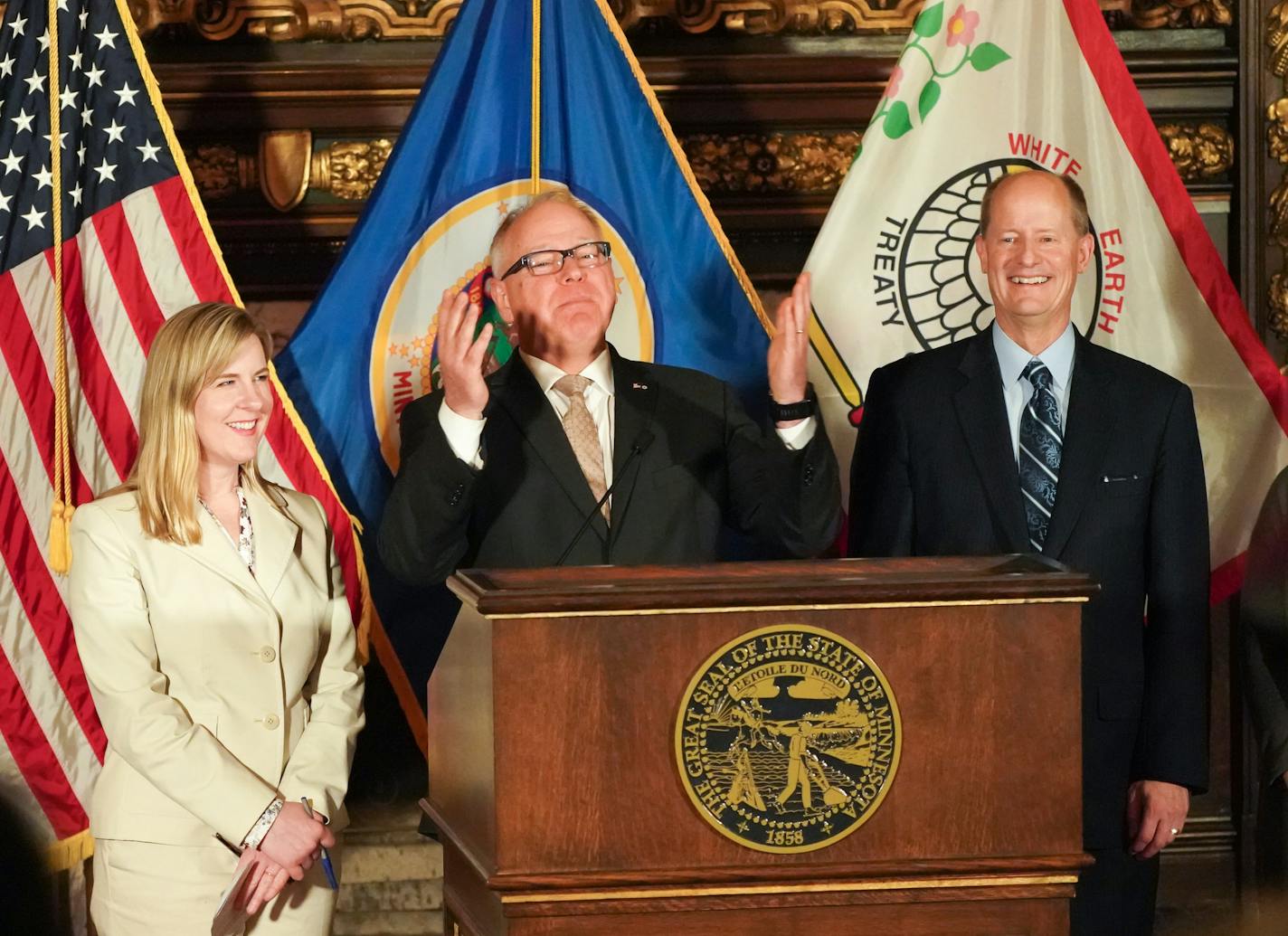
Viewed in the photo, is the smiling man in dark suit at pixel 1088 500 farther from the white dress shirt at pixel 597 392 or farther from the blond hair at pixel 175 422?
the blond hair at pixel 175 422

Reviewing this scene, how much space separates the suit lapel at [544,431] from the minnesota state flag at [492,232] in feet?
2.08

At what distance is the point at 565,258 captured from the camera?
2.80 metres

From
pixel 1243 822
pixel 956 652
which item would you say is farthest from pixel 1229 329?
pixel 956 652

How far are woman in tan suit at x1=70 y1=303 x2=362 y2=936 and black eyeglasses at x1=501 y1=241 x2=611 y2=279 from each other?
0.47m

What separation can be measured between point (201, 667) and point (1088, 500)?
1.40m

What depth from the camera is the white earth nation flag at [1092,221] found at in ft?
11.6

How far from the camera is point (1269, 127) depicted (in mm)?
4031

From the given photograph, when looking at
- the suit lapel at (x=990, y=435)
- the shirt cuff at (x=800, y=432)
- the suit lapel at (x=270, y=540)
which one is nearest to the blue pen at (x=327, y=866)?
the suit lapel at (x=270, y=540)

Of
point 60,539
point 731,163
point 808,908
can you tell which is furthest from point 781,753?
point 731,163

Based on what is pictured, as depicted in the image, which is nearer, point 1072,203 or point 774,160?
point 1072,203

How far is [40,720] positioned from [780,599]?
1931 millimetres

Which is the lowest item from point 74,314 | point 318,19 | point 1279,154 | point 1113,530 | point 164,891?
point 164,891

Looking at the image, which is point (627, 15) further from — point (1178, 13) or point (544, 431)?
point (544, 431)

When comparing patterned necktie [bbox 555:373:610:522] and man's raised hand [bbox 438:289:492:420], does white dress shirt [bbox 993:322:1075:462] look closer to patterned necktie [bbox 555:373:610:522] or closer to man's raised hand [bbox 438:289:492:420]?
patterned necktie [bbox 555:373:610:522]
